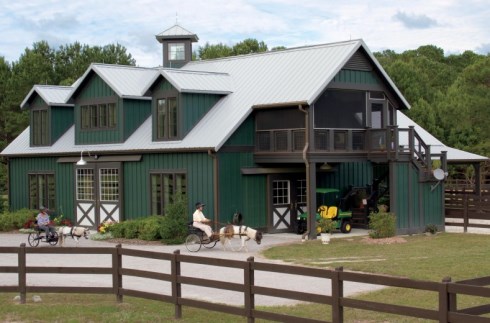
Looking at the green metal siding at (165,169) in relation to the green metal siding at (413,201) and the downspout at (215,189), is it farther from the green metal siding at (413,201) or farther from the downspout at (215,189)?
the green metal siding at (413,201)

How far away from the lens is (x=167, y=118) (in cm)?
3039

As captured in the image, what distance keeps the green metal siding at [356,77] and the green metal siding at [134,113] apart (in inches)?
323

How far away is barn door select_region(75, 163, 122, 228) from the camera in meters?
32.1

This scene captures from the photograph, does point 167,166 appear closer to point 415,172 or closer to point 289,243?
point 289,243

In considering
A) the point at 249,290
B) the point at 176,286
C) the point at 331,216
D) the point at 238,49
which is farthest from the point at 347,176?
the point at 238,49

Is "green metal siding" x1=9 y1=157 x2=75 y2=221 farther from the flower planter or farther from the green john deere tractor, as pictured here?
the flower planter

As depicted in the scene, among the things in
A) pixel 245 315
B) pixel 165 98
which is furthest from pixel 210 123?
pixel 245 315

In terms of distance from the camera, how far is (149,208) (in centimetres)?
3052

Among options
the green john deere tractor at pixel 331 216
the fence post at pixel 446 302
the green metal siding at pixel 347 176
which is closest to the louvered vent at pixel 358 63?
the green metal siding at pixel 347 176

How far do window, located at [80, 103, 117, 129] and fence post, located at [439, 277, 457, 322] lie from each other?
24.3 m

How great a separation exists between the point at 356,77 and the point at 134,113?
352 inches

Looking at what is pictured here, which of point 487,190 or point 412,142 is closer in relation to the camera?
point 412,142

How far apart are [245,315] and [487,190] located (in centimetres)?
3099

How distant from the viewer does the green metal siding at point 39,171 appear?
3416cm
